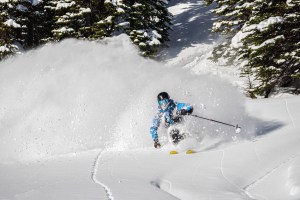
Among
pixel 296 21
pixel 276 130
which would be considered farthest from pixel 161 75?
pixel 296 21

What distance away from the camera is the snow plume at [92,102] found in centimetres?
968

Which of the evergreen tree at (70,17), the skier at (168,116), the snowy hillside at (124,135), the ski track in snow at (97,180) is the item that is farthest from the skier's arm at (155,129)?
the evergreen tree at (70,17)

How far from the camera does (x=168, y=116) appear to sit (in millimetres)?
9039

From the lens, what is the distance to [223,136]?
948 cm

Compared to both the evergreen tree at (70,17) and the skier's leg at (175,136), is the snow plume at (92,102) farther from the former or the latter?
the evergreen tree at (70,17)

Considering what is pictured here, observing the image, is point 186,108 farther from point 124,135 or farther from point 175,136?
point 124,135

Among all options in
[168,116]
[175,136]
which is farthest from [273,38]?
[175,136]

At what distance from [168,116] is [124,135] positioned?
1.69 metres

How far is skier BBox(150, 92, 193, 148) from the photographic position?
348 inches

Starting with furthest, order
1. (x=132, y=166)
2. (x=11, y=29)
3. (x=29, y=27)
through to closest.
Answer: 1. (x=29, y=27)
2. (x=11, y=29)
3. (x=132, y=166)

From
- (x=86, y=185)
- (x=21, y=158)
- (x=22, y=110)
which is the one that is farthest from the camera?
(x=22, y=110)

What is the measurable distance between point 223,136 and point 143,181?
453cm

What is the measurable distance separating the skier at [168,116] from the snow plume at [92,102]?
0.63 metres

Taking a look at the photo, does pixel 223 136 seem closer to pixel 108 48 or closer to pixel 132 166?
pixel 132 166
